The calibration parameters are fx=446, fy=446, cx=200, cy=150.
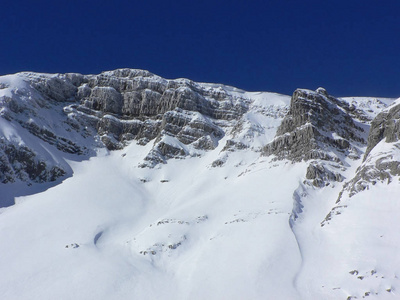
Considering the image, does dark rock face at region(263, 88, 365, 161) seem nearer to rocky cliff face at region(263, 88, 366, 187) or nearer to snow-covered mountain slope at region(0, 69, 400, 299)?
rocky cliff face at region(263, 88, 366, 187)

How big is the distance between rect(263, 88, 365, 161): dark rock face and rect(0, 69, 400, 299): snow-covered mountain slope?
34 cm

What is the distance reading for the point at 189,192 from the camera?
294 ft

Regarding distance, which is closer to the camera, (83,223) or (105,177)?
(83,223)

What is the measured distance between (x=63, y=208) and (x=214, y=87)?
236ft

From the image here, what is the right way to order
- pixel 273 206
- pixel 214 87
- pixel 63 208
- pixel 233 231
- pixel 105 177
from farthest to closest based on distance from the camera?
pixel 214 87
pixel 105 177
pixel 63 208
pixel 273 206
pixel 233 231

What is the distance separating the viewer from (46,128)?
363ft

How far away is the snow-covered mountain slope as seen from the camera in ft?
185

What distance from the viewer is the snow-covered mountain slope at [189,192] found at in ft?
185

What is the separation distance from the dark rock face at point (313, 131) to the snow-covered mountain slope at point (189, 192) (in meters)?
0.34

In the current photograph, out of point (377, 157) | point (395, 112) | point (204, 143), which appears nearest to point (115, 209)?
point (204, 143)

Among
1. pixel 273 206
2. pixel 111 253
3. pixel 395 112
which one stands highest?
pixel 395 112

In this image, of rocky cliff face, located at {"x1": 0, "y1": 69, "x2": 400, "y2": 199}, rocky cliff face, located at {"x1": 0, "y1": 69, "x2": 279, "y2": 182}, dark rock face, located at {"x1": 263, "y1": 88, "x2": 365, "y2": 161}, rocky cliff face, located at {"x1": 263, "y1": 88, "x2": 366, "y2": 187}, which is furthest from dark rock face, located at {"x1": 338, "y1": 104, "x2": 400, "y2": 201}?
rocky cliff face, located at {"x1": 0, "y1": 69, "x2": 279, "y2": 182}

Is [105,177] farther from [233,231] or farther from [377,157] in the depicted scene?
[377,157]

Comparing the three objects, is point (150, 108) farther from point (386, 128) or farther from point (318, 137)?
point (386, 128)
